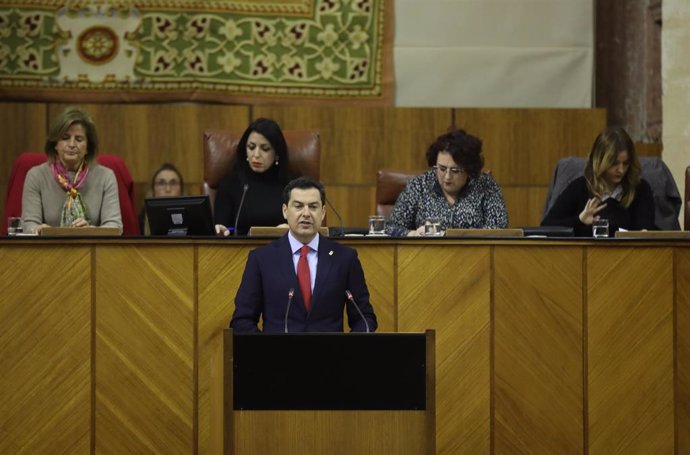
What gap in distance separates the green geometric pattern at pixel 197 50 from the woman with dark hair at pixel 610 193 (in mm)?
2422

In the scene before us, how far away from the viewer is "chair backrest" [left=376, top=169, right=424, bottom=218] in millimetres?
6148

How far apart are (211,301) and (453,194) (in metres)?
1.28

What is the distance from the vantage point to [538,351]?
4793mm

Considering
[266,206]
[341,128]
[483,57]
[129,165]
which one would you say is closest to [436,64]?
[483,57]

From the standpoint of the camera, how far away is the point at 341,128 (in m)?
7.70

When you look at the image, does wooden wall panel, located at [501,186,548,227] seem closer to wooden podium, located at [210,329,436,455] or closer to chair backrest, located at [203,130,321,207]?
chair backrest, located at [203,130,321,207]

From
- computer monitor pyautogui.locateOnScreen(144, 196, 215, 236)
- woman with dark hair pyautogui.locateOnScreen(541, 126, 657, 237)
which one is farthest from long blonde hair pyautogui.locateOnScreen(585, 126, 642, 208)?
computer monitor pyautogui.locateOnScreen(144, 196, 215, 236)

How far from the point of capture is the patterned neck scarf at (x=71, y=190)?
5.52 m

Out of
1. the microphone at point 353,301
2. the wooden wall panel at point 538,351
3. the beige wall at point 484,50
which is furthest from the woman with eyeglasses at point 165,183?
the microphone at point 353,301

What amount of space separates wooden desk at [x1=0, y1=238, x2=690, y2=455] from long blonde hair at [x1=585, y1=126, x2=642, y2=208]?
87cm

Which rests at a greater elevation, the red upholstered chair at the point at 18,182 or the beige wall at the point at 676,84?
the beige wall at the point at 676,84

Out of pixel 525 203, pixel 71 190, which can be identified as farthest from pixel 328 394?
pixel 525 203

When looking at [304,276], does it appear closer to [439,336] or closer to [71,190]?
[439,336]

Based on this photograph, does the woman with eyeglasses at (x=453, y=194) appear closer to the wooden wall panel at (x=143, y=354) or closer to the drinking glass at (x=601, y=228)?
the drinking glass at (x=601, y=228)
